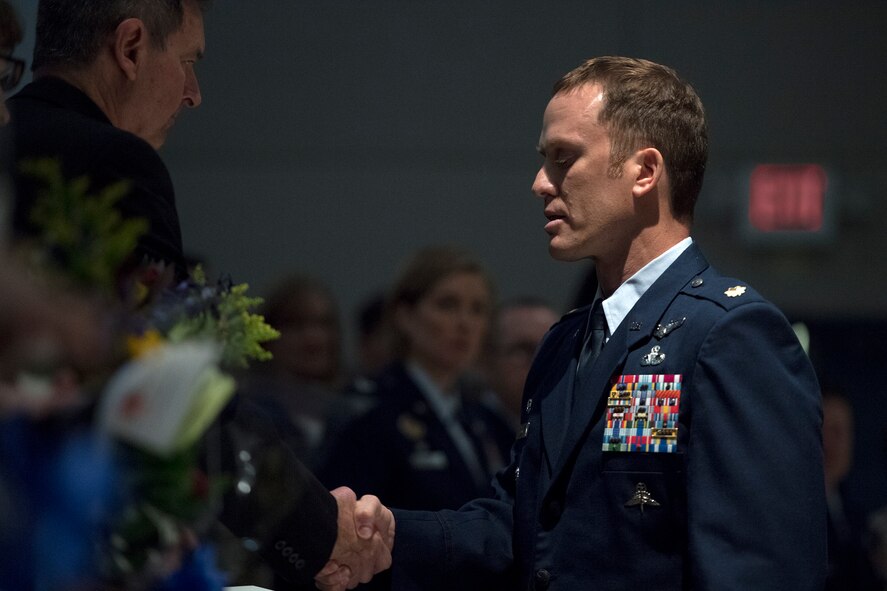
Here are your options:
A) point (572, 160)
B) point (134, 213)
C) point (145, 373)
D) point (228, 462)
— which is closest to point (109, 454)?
point (145, 373)

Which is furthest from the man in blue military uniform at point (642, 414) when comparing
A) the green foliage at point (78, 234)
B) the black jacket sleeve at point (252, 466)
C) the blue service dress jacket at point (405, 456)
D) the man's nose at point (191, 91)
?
the blue service dress jacket at point (405, 456)

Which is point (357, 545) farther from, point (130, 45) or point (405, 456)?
point (405, 456)

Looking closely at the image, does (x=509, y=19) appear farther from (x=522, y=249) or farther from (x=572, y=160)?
(x=572, y=160)

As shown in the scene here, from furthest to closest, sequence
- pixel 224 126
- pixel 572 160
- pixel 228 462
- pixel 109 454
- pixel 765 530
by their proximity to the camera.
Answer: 1. pixel 224 126
2. pixel 572 160
3. pixel 765 530
4. pixel 228 462
5. pixel 109 454

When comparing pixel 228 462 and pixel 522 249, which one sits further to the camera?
pixel 522 249

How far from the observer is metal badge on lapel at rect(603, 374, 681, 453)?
2.33 metres

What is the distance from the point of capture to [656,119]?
2572 millimetres

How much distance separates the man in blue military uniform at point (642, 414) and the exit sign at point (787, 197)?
499cm

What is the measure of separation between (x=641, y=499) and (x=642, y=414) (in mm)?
152

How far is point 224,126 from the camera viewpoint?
740 cm

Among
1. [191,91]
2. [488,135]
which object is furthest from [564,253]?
[488,135]

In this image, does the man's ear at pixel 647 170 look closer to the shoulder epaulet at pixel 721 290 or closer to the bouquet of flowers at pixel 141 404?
the shoulder epaulet at pixel 721 290

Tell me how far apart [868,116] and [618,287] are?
5.58 metres

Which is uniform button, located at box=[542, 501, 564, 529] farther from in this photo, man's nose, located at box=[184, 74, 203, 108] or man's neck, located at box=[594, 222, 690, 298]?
man's nose, located at box=[184, 74, 203, 108]
